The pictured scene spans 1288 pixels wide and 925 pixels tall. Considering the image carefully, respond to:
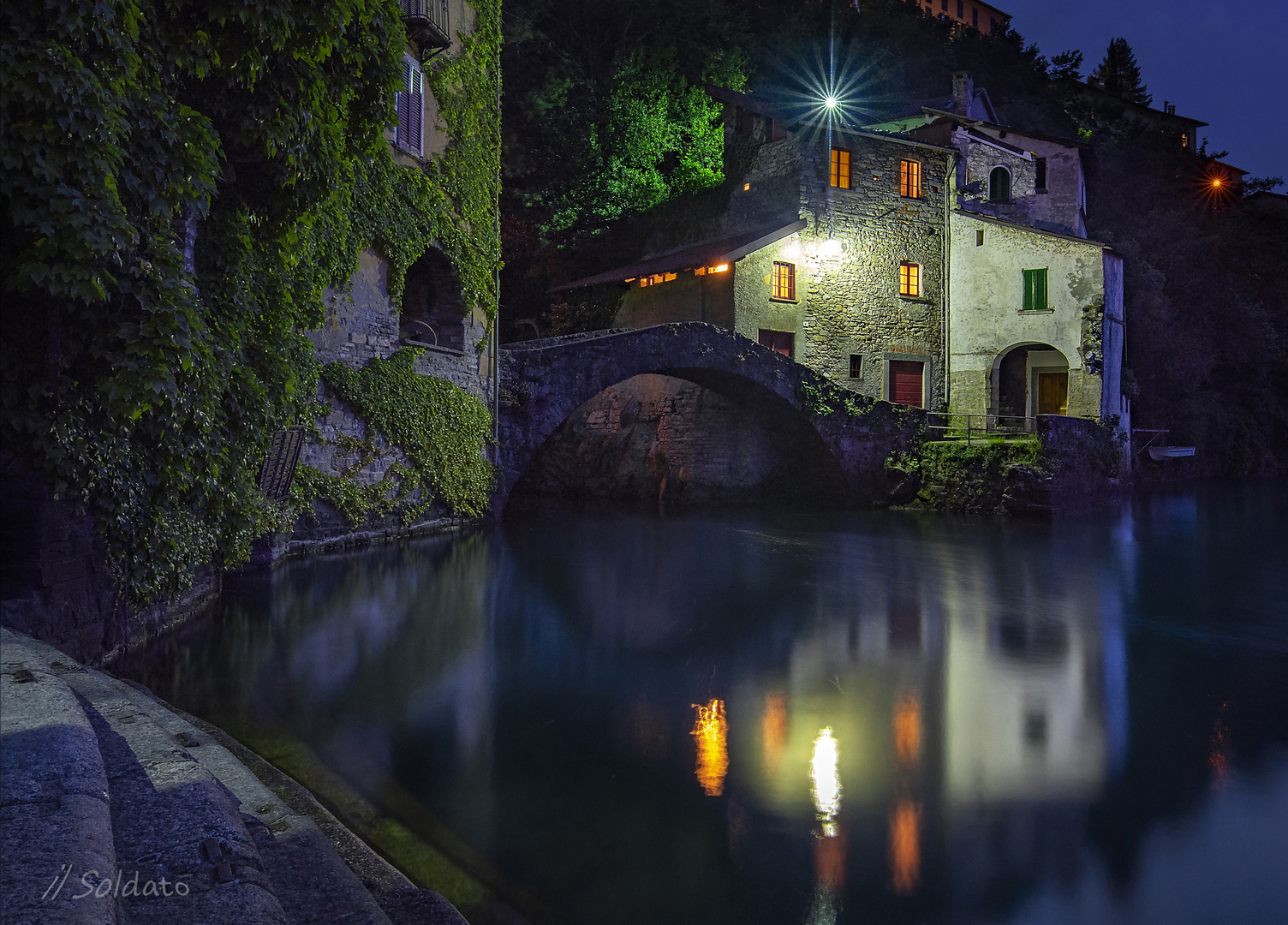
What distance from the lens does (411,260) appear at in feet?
41.6

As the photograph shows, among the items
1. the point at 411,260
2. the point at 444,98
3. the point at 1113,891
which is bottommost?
the point at 1113,891

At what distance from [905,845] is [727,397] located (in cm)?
1651

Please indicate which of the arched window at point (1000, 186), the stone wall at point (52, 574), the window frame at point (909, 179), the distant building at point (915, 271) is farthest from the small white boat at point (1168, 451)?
the stone wall at point (52, 574)

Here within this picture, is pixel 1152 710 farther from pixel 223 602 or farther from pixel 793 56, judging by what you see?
pixel 793 56

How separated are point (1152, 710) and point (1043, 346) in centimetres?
2048

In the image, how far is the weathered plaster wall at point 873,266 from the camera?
22719 mm

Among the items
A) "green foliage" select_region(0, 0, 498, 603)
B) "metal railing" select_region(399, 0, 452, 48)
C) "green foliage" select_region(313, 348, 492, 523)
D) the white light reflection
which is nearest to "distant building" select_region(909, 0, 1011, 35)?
"metal railing" select_region(399, 0, 452, 48)

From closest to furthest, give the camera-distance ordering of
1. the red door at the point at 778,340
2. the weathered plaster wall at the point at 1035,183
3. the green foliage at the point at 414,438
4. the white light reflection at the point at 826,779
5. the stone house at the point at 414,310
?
the white light reflection at the point at 826,779 → the stone house at the point at 414,310 → the green foliage at the point at 414,438 → the red door at the point at 778,340 → the weathered plaster wall at the point at 1035,183

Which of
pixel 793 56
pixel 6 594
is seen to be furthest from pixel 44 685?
pixel 793 56

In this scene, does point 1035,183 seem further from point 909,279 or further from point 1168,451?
point 1168,451

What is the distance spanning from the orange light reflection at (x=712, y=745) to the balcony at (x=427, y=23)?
10.0 metres

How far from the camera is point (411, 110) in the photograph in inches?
500

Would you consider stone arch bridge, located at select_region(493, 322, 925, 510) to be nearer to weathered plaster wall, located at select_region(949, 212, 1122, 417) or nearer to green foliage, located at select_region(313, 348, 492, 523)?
green foliage, located at select_region(313, 348, 492, 523)

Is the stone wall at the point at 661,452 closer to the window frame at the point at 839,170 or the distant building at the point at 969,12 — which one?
the window frame at the point at 839,170
